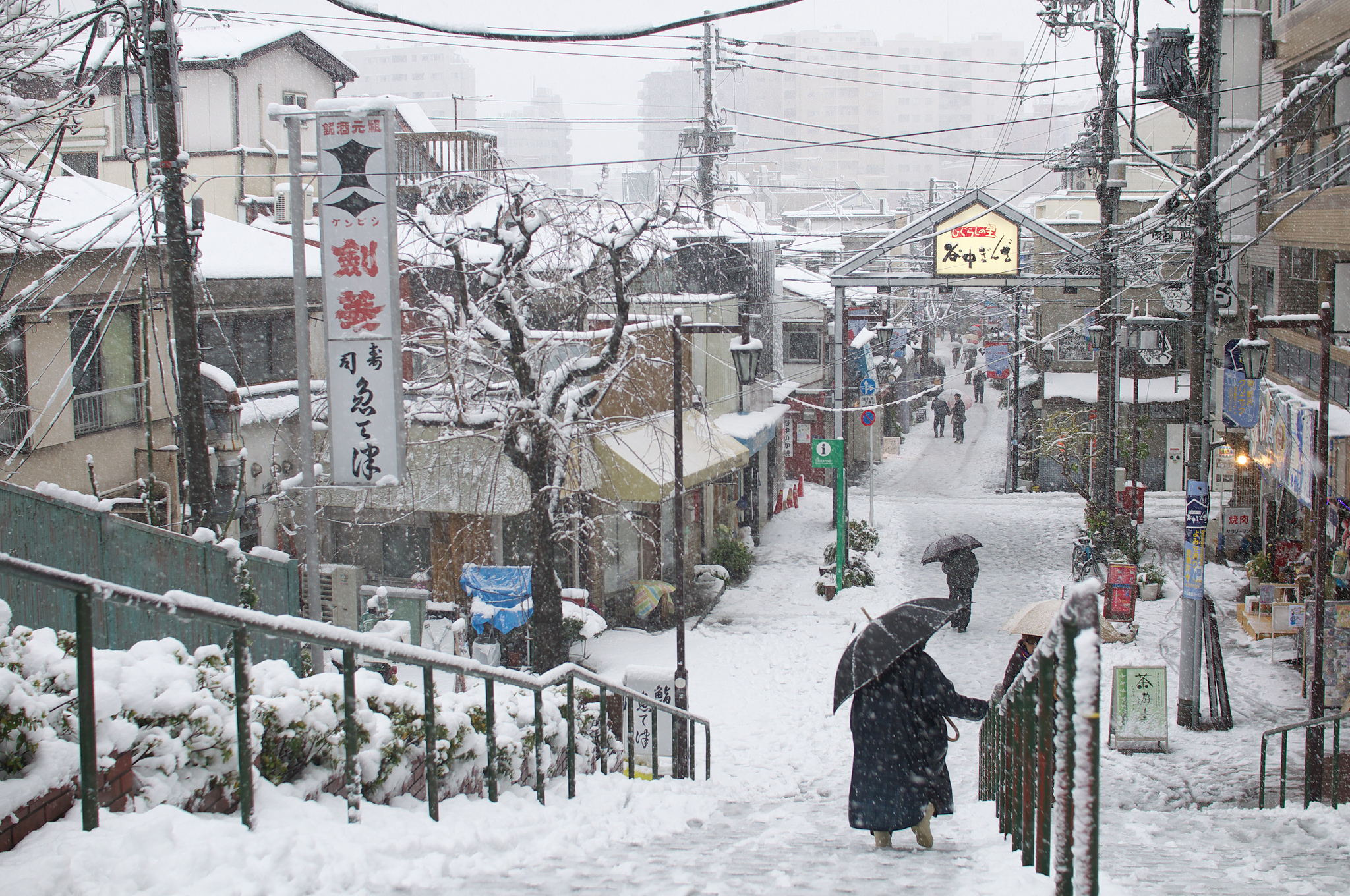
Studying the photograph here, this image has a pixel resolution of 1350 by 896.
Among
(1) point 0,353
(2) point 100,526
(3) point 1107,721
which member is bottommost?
(3) point 1107,721

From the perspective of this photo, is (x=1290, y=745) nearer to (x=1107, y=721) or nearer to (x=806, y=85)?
(x=1107, y=721)

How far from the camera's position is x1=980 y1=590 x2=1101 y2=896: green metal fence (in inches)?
114

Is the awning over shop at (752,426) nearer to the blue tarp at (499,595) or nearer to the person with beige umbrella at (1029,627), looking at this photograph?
the blue tarp at (499,595)

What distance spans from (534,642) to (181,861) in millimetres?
9945

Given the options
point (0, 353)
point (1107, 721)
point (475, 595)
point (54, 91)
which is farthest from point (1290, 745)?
point (54, 91)

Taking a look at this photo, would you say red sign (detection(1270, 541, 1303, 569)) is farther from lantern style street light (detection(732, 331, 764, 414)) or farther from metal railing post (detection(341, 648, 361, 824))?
metal railing post (detection(341, 648, 361, 824))

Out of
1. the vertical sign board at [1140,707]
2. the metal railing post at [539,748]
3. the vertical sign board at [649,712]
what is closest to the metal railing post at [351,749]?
the metal railing post at [539,748]

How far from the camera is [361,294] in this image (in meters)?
9.32

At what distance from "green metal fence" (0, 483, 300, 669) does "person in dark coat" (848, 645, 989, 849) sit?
424 centimetres

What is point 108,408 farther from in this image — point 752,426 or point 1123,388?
point 1123,388

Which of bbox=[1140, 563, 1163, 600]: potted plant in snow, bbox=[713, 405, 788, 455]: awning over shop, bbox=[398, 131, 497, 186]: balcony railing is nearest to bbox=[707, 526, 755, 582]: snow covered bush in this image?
bbox=[713, 405, 788, 455]: awning over shop

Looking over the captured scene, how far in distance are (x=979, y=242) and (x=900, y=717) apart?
17.5m

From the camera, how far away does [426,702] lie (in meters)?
5.16

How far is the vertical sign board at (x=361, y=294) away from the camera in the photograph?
→ 9.10m
